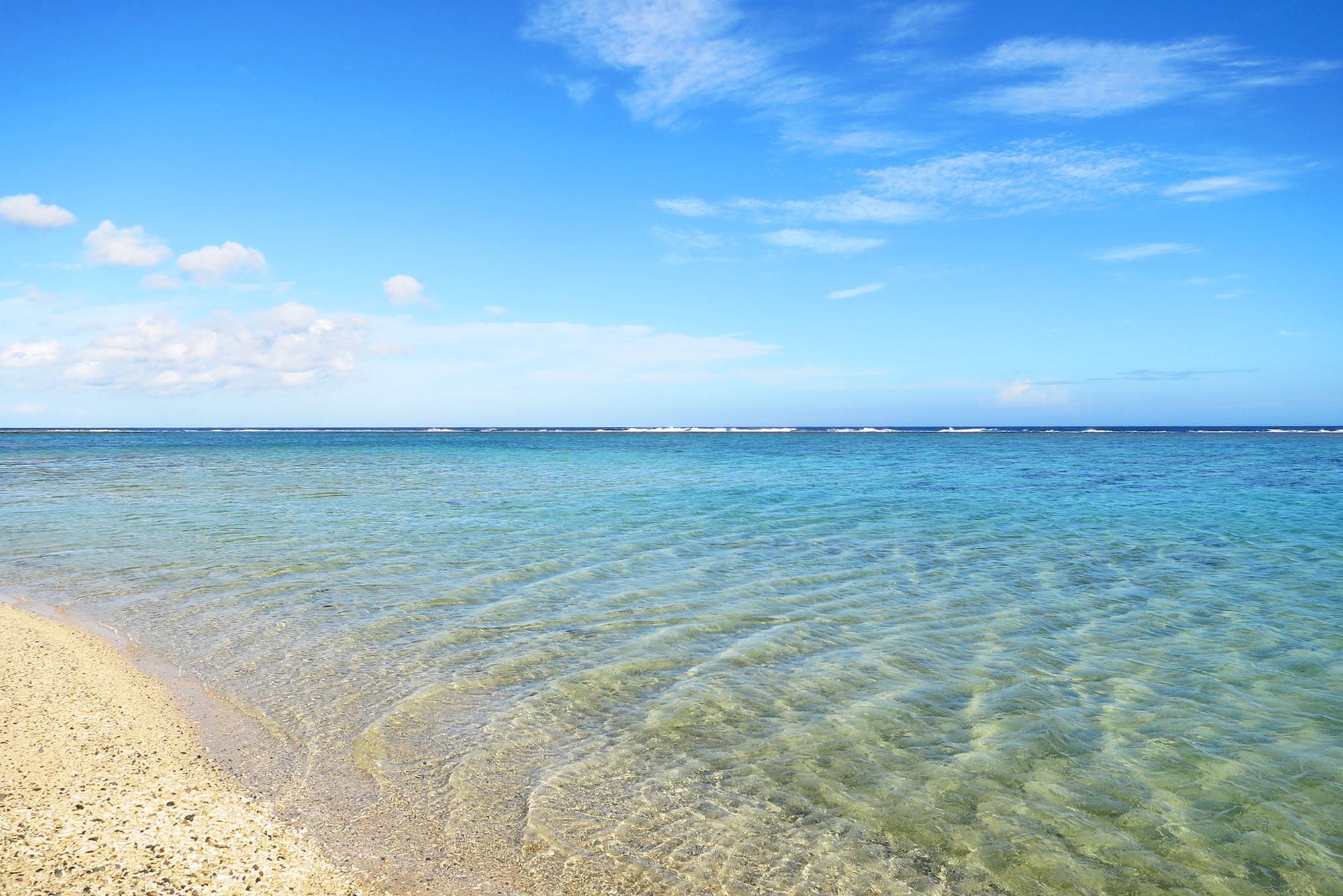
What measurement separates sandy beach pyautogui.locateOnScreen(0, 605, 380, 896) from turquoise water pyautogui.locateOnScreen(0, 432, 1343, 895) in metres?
0.61

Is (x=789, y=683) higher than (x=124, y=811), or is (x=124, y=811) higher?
(x=124, y=811)

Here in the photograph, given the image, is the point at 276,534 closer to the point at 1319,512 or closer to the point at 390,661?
the point at 390,661

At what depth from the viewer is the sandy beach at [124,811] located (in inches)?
126

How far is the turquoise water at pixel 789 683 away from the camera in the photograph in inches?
149

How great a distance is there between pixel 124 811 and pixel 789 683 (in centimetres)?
428

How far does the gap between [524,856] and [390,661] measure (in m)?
3.26

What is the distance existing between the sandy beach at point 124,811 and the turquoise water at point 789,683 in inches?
24.0

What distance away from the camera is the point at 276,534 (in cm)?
1357

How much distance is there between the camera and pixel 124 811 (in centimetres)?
374

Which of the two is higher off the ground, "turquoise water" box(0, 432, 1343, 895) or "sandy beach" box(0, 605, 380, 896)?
"sandy beach" box(0, 605, 380, 896)

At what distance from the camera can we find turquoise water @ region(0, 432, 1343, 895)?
378cm

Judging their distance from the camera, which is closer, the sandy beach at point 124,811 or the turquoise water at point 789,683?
the sandy beach at point 124,811

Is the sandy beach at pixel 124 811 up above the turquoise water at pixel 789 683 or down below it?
above

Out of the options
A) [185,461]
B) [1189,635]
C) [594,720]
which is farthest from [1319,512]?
[185,461]
